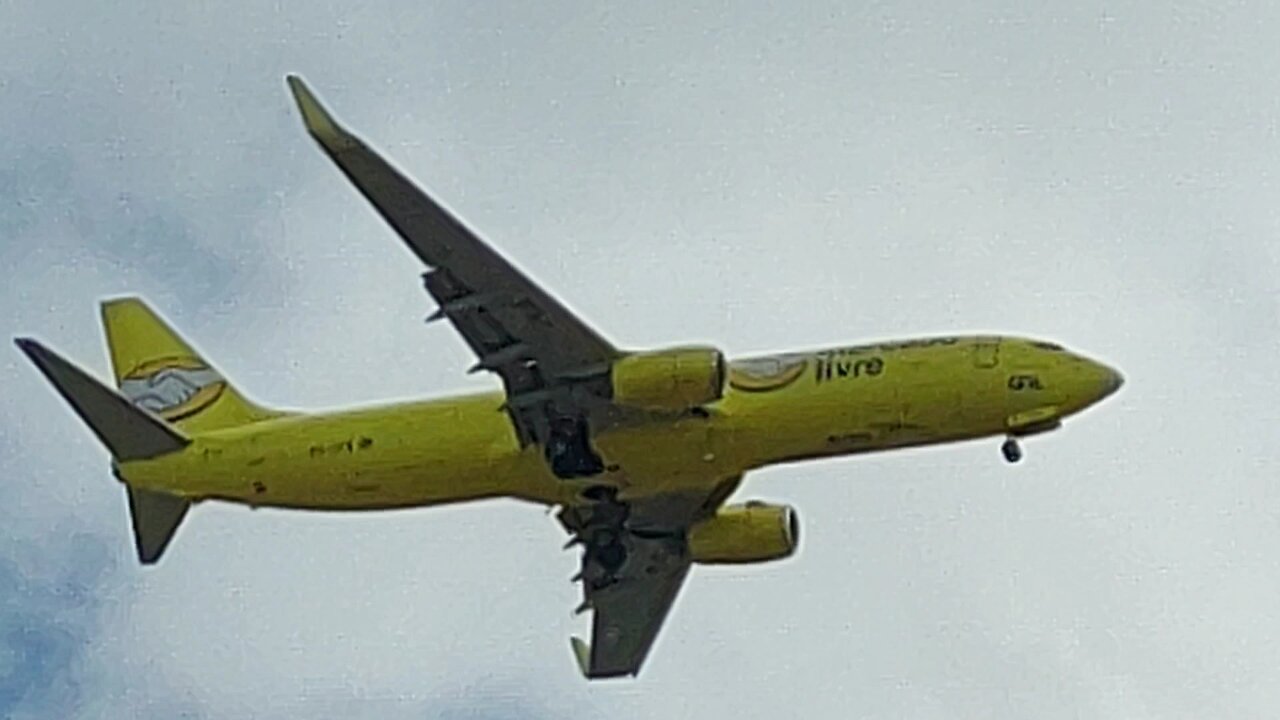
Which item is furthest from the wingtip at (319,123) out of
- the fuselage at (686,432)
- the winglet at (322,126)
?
the fuselage at (686,432)

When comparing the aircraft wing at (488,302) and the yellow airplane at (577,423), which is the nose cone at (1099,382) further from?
the aircraft wing at (488,302)

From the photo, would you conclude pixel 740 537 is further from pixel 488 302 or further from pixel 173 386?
pixel 173 386

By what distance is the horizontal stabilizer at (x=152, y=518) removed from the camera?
73938 millimetres

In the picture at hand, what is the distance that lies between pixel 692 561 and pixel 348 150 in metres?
21.5

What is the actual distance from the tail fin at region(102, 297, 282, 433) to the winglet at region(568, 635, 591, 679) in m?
12.2

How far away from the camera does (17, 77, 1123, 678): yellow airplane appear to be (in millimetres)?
68375

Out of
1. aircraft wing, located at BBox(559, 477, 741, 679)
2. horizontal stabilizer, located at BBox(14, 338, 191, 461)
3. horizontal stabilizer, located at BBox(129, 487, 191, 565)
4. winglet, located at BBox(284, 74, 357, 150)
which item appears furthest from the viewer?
aircraft wing, located at BBox(559, 477, 741, 679)

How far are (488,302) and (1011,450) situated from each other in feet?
48.0

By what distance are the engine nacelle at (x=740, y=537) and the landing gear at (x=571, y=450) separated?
715cm

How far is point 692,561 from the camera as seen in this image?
259 feet

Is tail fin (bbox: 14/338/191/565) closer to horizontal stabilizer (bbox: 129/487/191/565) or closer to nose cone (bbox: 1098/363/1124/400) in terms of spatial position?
horizontal stabilizer (bbox: 129/487/191/565)

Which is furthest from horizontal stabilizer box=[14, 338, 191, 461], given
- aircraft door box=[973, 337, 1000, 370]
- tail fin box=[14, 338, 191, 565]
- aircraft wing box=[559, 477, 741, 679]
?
aircraft door box=[973, 337, 1000, 370]

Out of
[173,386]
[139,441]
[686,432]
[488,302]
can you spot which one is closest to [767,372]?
[686,432]

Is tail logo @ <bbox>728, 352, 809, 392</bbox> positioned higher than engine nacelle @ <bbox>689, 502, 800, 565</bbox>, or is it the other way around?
tail logo @ <bbox>728, 352, 809, 392</bbox>
